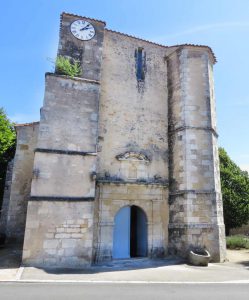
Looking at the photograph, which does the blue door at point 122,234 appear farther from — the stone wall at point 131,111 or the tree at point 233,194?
the tree at point 233,194

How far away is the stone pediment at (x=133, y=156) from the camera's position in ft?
→ 37.7

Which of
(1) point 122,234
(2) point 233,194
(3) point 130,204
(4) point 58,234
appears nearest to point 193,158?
(3) point 130,204

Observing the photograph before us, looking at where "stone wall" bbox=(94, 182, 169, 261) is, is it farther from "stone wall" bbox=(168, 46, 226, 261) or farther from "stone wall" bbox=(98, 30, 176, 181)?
"stone wall" bbox=(98, 30, 176, 181)

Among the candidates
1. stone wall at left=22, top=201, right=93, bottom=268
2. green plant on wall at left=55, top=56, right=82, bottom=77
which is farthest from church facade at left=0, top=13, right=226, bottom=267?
green plant on wall at left=55, top=56, right=82, bottom=77

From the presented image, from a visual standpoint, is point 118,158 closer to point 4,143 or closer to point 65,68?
point 65,68

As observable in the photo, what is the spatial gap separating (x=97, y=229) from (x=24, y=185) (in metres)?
4.01

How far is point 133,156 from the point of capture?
11.7 meters

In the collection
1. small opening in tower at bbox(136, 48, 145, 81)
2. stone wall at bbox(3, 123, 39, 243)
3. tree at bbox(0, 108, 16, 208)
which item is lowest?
stone wall at bbox(3, 123, 39, 243)

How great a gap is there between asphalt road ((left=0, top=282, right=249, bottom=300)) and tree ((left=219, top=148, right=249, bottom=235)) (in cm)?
1241

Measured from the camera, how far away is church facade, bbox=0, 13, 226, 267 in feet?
31.0

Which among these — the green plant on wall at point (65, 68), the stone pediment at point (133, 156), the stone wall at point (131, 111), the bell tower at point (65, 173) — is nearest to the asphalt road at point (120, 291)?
the bell tower at point (65, 173)

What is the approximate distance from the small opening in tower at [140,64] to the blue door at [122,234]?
599 centimetres

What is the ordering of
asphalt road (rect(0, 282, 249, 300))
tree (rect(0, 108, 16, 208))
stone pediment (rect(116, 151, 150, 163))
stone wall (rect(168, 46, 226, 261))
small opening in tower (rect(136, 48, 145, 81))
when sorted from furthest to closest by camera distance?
tree (rect(0, 108, 16, 208))
small opening in tower (rect(136, 48, 145, 81))
stone pediment (rect(116, 151, 150, 163))
stone wall (rect(168, 46, 226, 261))
asphalt road (rect(0, 282, 249, 300))

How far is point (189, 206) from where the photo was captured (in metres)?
10.8
